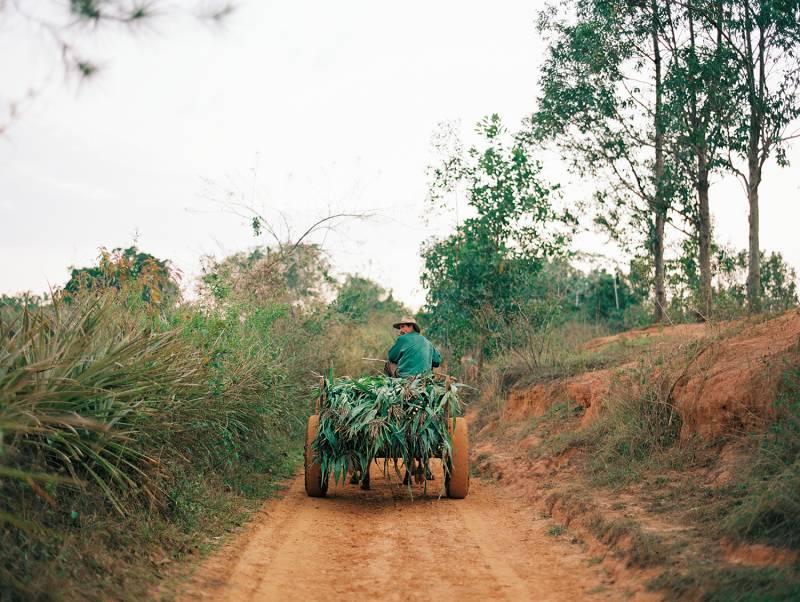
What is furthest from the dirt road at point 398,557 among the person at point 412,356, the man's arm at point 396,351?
the man's arm at point 396,351

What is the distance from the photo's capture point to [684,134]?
20.3m

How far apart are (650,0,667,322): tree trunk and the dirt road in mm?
13258

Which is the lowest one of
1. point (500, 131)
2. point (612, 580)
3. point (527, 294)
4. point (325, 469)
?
point (612, 580)

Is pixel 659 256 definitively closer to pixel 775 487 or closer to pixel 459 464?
pixel 459 464

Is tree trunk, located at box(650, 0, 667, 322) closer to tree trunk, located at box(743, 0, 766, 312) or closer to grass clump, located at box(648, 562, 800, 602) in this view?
tree trunk, located at box(743, 0, 766, 312)

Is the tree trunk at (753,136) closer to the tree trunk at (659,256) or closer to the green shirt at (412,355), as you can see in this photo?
the tree trunk at (659,256)

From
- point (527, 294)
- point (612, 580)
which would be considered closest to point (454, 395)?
point (612, 580)

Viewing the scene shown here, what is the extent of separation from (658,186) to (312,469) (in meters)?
16.7

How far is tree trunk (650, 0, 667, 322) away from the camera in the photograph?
69.6 feet

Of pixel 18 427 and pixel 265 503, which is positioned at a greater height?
pixel 18 427

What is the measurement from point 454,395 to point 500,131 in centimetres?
1063

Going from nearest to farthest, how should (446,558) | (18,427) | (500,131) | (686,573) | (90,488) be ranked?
(18,427) < (686,573) < (90,488) < (446,558) < (500,131)

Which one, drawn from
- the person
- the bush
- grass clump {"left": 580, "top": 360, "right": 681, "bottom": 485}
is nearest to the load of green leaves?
the person

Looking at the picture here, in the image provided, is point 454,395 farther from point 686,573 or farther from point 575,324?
point 575,324
